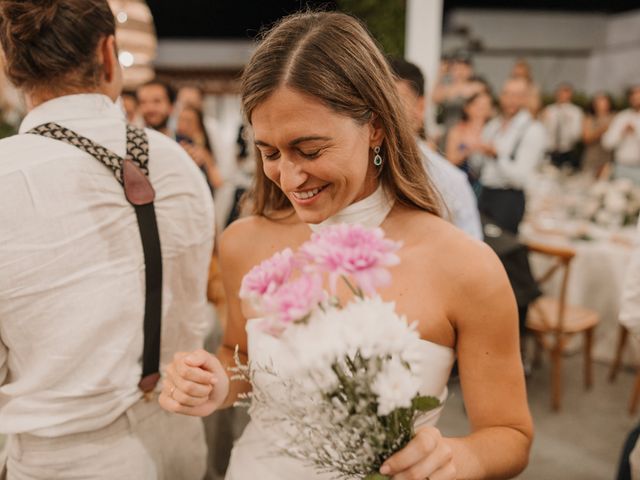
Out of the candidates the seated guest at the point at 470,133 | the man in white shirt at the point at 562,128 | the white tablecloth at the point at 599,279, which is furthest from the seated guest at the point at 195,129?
the man in white shirt at the point at 562,128

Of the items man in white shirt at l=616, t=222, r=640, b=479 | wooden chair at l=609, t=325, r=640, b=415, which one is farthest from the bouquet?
wooden chair at l=609, t=325, r=640, b=415

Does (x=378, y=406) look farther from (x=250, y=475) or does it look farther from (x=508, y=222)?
(x=508, y=222)

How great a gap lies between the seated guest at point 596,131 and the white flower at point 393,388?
9.06 m

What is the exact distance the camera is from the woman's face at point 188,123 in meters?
4.57

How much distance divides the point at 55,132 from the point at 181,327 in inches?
22.2

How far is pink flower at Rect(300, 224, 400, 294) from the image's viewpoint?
0.65 meters

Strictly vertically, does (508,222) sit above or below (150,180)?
below

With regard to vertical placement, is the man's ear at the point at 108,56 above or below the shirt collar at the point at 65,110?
above

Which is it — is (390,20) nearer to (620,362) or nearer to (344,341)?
(620,362)

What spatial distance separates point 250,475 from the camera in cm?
125

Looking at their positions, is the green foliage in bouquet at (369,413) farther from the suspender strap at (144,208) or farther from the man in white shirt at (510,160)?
the man in white shirt at (510,160)

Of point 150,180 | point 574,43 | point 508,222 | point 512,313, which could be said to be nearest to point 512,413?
point 512,313

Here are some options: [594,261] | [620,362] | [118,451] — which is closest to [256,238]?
[118,451]

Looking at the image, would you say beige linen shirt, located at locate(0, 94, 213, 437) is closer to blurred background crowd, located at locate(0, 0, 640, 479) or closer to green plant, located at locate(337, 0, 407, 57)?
blurred background crowd, located at locate(0, 0, 640, 479)
